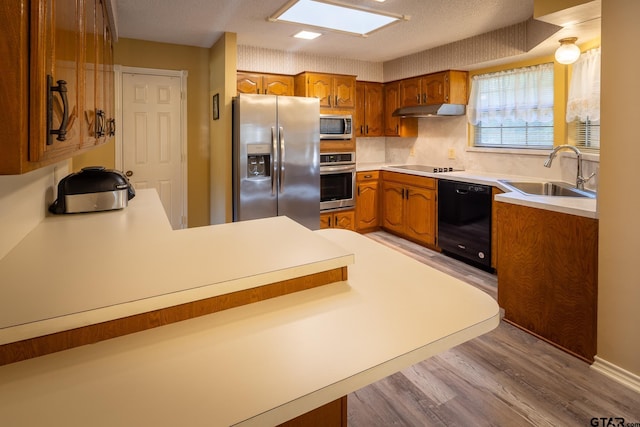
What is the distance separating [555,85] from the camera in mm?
3822

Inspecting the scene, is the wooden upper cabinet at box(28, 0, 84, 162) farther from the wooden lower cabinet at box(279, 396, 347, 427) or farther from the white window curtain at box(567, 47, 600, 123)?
the white window curtain at box(567, 47, 600, 123)

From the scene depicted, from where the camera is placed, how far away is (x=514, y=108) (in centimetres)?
424

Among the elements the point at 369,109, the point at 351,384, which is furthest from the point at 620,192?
the point at 369,109

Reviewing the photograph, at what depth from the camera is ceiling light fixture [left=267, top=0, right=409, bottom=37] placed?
307 centimetres

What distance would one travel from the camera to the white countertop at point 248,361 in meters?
0.74

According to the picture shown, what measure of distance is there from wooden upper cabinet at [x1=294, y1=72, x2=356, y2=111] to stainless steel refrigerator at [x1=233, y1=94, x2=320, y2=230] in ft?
1.87

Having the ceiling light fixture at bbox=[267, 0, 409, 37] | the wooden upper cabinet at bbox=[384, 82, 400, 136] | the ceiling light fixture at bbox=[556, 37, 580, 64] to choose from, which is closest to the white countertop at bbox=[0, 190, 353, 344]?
the ceiling light fixture at bbox=[267, 0, 409, 37]

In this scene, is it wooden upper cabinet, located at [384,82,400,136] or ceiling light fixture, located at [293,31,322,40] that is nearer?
ceiling light fixture, located at [293,31,322,40]

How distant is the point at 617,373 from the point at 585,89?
2431 millimetres

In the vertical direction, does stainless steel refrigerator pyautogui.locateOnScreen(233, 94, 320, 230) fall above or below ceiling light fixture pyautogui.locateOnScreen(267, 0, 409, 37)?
below

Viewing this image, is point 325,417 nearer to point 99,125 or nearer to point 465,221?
point 99,125

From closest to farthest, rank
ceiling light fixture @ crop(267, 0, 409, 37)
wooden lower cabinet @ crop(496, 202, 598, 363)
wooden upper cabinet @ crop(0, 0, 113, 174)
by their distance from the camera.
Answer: wooden upper cabinet @ crop(0, 0, 113, 174), wooden lower cabinet @ crop(496, 202, 598, 363), ceiling light fixture @ crop(267, 0, 409, 37)

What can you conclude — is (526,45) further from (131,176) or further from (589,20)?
(131,176)

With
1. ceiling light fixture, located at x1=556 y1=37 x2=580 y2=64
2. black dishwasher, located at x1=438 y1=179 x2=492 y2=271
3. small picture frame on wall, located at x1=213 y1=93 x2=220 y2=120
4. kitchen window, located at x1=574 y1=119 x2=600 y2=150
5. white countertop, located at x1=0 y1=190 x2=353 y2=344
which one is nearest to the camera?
white countertop, located at x1=0 y1=190 x2=353 y2=344
